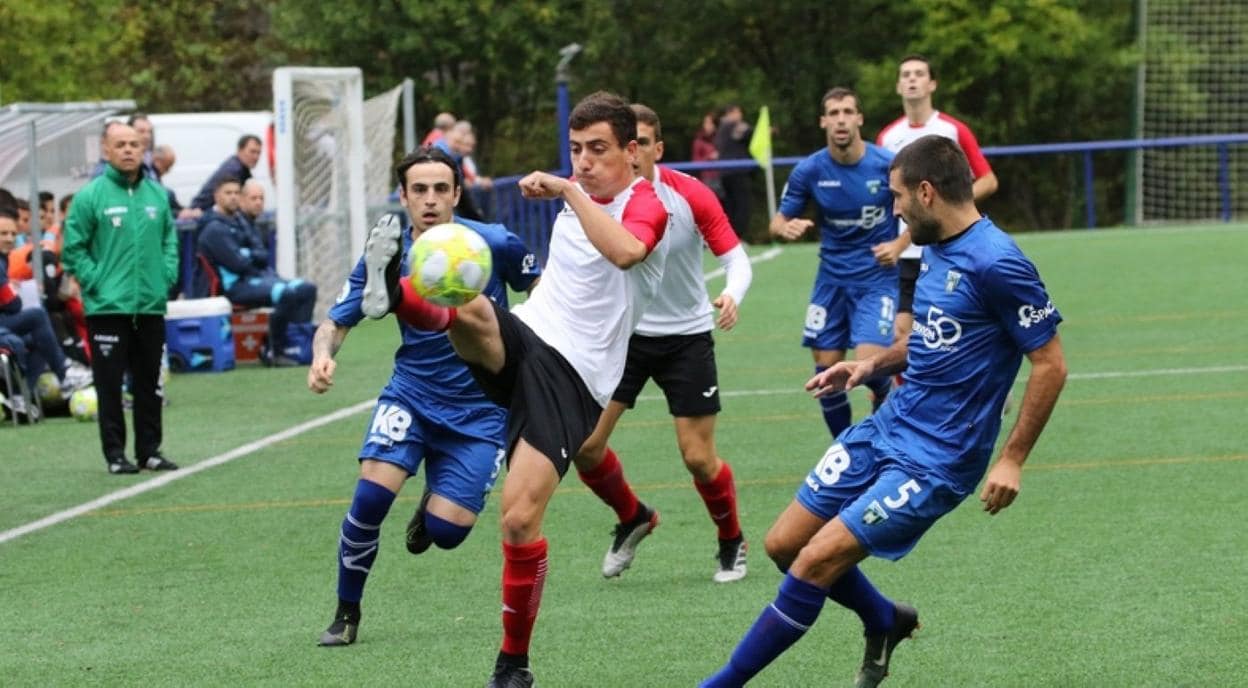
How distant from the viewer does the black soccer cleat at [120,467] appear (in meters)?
12.4

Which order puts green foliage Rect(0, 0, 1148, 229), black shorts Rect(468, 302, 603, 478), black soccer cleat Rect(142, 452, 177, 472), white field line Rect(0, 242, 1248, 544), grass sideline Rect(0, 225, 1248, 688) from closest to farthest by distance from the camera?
black shorts Rect(468, 302, 603, 478), grass sideline Rect(0, 225, 1248, 688), white field line Rect(0, 242, 1248, 544), black soccer cleat Rect(142, 452, 177, 472), green foliage Rect(0, 0, 1148, 229)

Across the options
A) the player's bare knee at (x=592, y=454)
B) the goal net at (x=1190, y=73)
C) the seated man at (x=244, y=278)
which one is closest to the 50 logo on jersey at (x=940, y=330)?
the player's bare knee at (x=592, y=454)

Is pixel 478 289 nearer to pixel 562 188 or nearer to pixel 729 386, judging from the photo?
pixel 562 188

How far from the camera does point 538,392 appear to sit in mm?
6727

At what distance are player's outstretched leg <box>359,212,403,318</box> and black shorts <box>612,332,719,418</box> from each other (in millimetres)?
2868

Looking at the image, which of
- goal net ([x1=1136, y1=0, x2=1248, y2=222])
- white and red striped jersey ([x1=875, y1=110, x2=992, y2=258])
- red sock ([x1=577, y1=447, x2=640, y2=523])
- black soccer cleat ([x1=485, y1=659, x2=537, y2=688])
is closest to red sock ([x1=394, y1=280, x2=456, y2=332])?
black soccer cleat ([x1=485, y1=659, x2=537, y2=688])

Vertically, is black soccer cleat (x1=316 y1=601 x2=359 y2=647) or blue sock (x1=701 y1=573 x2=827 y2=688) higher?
blue sock (x1=701 y1=573 x2=827 y2=688)

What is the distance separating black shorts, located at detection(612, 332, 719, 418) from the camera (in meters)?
9.00

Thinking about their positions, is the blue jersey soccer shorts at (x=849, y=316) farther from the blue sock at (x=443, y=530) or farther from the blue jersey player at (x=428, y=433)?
the blue sock at (x=443, y=530)

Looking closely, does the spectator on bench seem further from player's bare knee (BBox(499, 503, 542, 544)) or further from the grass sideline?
player's bare knee (BBox(499, 503, 542, 544))

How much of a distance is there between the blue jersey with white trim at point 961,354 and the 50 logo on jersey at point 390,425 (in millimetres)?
2175

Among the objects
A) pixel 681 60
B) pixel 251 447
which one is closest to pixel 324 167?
pixel 251 447

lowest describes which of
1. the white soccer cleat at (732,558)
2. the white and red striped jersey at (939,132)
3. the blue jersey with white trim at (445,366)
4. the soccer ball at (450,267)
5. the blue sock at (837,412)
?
the white soccer cleat at (732,558)

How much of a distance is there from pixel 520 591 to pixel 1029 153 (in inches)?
1103
